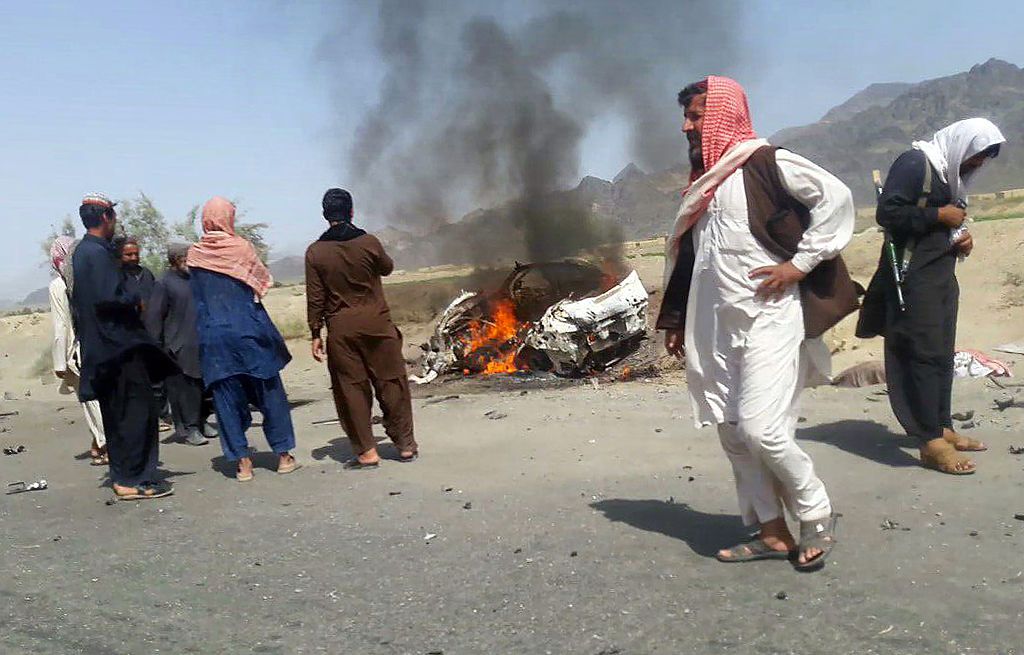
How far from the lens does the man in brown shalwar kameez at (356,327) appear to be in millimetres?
6500

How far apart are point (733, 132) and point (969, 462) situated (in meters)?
2.64

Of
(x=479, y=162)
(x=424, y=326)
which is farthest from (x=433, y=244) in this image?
(x=424, y=326)

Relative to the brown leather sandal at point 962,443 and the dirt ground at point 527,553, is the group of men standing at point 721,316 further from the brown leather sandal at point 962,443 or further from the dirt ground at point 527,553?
the dirt ground at point 527,553

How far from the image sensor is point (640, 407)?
8.31 metres

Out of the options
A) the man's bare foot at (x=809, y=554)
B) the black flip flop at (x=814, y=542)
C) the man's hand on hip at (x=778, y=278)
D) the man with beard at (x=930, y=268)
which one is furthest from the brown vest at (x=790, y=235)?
the man with beard at (x=930, y=268)

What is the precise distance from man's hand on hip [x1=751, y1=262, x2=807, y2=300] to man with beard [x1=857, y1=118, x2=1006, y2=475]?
1920 millimetres

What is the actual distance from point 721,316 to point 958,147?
7.57ft

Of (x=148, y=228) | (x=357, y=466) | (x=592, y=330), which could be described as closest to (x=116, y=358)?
(x=357, y=466)

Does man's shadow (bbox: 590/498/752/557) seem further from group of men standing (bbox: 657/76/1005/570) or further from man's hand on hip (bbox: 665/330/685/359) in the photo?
man's hand on hip (bbox: 665/330/685/359)

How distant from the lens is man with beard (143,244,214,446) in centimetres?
841

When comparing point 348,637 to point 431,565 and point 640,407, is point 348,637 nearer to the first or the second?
point 431,565

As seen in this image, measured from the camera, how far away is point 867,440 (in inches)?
242

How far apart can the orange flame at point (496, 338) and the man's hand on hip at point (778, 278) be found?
7819 millimetres

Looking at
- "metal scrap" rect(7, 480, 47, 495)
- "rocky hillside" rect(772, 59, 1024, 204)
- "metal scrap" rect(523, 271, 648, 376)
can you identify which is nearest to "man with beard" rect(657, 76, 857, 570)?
"metal scrap" rect(7, 480, 47, 495)
